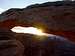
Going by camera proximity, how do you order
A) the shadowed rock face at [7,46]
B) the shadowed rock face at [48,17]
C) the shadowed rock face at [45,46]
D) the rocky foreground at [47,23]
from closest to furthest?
the shadowed rock face at [7,46] < the shadowed rock face at [45,46] < the rocky foreground at [47,23] < the shadowed rock face at [48,17]

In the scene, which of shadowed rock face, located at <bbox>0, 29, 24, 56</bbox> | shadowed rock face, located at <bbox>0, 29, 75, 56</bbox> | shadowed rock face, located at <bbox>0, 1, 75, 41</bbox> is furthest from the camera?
shadowed rock face, located at <bbox>0, 1, 75, 41</bbox>

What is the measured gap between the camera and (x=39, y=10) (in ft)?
80.7

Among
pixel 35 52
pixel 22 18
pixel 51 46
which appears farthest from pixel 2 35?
pixel 22 18

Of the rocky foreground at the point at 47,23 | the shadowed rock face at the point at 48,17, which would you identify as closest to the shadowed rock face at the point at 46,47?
→ the rocky foreground at the point at 47,23

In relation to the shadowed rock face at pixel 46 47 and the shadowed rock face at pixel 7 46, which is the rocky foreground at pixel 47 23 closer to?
the shadowed rock face at pixel 46 47

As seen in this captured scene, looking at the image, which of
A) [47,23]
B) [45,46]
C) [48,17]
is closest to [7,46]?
[45,46]

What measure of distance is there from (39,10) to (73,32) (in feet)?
19.0

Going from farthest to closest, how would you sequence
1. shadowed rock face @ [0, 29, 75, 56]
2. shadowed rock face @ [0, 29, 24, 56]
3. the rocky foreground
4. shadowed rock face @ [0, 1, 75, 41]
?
shadowed rock face @ [0, 1, 75, 41] → the rocky foreground → shadowed rock face @ [0, 29, 75, 56] → shadowed rock face @ [0, 29, 24, 56]

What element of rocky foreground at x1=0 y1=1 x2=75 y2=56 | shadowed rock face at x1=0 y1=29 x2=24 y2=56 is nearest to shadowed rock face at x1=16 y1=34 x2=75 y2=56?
rocky foreground at x1=0 y1=1 x2=75 y2=56

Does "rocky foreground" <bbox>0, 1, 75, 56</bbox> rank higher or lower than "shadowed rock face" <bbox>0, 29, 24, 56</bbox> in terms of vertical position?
lower

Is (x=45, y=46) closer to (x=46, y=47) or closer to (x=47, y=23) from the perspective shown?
(x=46, y=47)

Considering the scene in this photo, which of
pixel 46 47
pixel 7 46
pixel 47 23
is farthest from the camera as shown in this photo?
pixel 47 23

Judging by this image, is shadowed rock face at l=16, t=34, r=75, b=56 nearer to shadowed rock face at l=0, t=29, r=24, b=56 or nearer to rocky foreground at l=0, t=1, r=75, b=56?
rocky foreground at l=0, t=1, r=75, b=56

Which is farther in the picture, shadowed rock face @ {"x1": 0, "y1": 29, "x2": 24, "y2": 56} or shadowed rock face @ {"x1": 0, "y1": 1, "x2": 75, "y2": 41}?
shadowed rock face @ {"x1": 0, "y1": 1, "x2": 75, "y2": 41}
